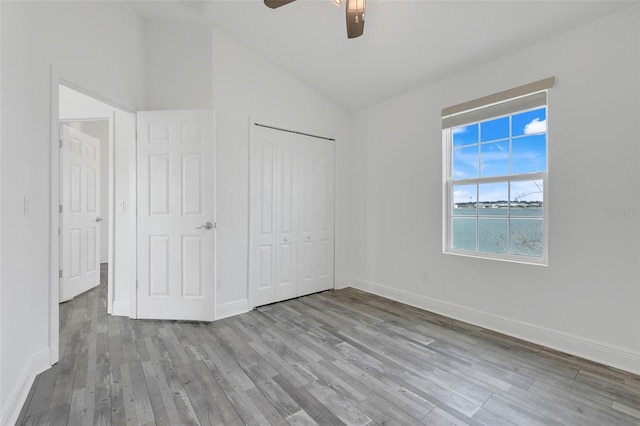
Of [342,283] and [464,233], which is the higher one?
[464,233]

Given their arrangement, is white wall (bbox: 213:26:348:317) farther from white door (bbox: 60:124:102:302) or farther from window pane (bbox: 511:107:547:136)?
window pane (bbox: 511:107:547:136)

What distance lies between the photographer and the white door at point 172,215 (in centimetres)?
284

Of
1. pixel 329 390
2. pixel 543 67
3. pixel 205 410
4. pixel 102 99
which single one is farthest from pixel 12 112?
pixel 543 67

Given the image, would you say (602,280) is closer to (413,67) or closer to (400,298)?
(400,298)

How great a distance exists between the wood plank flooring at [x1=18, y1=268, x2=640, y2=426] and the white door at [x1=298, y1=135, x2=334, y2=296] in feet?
3.49

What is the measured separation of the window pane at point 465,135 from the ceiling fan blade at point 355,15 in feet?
5.34

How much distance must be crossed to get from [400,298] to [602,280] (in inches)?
72.9

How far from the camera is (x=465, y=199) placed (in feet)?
9.87

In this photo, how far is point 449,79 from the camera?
9.87ft

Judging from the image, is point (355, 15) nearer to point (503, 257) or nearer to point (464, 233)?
point (464, 233)

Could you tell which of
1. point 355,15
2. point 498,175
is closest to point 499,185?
point 498,175

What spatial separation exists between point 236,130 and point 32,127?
1621 mm

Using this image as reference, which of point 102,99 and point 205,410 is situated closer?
point 205,410

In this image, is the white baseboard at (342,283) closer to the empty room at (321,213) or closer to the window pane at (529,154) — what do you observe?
the empty room at (321,213)
